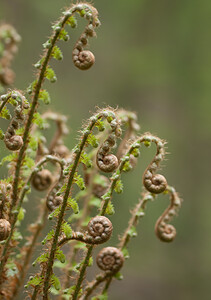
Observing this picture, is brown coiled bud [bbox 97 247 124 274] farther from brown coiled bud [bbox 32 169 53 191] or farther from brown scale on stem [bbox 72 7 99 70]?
brown scale on stem [bbox 72 7 99 70]

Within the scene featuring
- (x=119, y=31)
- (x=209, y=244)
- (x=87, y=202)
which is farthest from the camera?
(x=119, y=31)

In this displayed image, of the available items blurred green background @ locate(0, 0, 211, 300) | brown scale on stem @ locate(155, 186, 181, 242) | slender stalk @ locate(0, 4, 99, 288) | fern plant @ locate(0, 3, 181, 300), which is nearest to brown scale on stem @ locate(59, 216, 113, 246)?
fern plant @ locate(0, 3, 181, 300)

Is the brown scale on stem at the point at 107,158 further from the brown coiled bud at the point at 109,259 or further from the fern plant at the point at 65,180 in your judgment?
the brown coiled bud at the point at 109,259

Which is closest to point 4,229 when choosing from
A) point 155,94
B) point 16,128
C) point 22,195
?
point 22,195

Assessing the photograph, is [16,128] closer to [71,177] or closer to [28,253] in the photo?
[71,177]

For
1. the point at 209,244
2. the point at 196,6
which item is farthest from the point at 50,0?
the point at 209,244

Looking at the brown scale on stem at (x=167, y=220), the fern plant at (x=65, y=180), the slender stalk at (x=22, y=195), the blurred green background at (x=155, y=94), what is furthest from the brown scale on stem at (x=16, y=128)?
the blurred green background at (x=155, y=94)

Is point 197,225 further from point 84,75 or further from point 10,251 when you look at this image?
point 10,251
